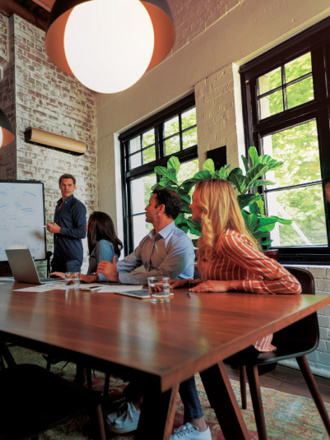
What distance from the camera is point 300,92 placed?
292cm

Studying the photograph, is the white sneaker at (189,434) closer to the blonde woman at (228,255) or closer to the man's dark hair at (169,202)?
the blonde woman at (228,255)

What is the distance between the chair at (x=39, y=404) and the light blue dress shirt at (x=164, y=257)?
0.90 metres

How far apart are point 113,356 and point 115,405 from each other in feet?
4.84

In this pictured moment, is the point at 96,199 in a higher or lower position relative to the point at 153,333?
higher

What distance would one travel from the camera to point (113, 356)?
0.60 meters

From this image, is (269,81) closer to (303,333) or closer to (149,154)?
(149,154)

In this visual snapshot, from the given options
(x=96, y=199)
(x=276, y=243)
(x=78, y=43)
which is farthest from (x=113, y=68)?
(x=96, y=199)

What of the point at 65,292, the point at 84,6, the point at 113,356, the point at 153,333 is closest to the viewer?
the point at 113,356

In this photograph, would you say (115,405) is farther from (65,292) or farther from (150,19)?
(150,19)

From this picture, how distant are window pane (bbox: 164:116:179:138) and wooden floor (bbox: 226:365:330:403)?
2.94m

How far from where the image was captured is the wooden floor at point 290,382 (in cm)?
203

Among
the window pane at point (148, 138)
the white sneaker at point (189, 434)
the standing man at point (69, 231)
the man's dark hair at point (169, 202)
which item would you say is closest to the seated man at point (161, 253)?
the man's dark hair at point (169, 202)

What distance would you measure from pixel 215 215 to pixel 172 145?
2.83 meters

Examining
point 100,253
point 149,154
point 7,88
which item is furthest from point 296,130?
point 7,88
